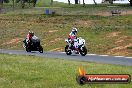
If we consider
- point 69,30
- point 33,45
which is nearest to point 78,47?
point 33,45

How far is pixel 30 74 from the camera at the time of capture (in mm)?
12906

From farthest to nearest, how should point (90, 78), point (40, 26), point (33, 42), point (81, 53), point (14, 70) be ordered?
point (40, 26)
point (33, 42)
point (81, 53)
point (14, 70)
point (90, 78)

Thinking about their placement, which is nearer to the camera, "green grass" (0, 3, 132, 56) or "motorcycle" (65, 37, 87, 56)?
"motorcycle" (65, 37, 87, 56)

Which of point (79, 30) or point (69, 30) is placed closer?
point (79, 30)

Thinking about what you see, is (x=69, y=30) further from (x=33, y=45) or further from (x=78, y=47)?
(x=78, y=47)

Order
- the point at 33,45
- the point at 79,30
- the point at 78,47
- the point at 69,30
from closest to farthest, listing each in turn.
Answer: the point at 78,47 → the point at 33,45 → the point at 79,30 → the point at 69,30

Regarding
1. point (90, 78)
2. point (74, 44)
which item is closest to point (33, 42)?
point (74, 44)

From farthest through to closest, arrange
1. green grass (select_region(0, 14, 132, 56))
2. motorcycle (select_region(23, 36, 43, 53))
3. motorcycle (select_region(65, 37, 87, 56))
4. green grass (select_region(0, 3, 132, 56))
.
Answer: green grass (select_region(0, 14, 132, 56)) < green grass (select_region(0, 3, 132, 56)) < motorcycle (select_region(23, 36, 43, 53)) < motorcycle (select_region(65, 37, 87, 56))

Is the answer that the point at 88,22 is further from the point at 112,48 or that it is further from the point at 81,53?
the point at 81,53

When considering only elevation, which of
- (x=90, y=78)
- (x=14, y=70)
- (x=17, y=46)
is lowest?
(x=17, y=46)

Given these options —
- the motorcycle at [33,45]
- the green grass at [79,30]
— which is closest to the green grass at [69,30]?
the green grass at [79,30]

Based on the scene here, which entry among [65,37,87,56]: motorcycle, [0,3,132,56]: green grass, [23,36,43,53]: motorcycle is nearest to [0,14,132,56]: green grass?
[0,3,132,56]: green grass

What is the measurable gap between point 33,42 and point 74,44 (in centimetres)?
470

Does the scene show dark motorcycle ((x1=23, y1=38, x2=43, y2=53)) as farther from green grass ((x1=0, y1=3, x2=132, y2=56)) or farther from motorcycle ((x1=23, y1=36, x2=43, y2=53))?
green grass ((x1=0, y1=3, x2=132, y2=56))
